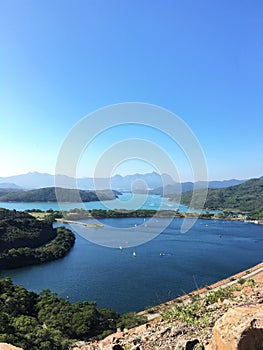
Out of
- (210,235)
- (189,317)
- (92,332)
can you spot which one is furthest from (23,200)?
(189,317)

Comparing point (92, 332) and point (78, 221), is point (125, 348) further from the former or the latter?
point (78, 221)

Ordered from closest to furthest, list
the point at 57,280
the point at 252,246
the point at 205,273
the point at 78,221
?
the point at 57,280
the point at 205,273
the point at 252,246
the point at 78,221

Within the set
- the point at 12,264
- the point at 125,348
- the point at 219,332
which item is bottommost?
the point at 12,264

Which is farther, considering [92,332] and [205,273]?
[205,273]

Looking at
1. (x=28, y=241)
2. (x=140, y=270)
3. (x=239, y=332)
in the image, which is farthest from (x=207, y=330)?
(x=28, y=241)

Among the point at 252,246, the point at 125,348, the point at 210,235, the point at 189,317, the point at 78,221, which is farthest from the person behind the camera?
the point at 78,221

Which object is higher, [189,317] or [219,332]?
[219,332]
